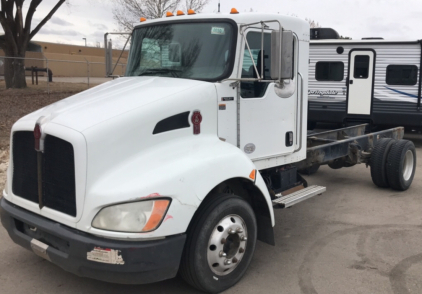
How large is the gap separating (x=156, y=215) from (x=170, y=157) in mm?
541

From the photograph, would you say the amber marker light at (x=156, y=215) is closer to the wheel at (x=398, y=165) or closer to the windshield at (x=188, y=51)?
the windshield at (x=188, y=51)

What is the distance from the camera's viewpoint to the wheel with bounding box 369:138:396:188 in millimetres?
7246

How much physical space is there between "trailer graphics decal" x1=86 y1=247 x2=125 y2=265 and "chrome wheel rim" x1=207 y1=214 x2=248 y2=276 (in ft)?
2.72

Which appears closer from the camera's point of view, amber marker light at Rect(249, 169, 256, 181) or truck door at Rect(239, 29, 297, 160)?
amber marker light at Rect(249, 169, 256, 181)

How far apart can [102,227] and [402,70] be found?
34.9 feet

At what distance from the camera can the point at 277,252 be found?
4.91 m

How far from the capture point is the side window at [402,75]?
11.6 metres

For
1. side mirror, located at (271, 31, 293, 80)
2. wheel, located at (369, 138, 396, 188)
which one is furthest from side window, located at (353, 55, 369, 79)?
side mirror, located at (271, 31, 293, 80)

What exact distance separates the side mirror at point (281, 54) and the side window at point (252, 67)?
34 cm

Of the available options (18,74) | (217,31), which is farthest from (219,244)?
(18,74)

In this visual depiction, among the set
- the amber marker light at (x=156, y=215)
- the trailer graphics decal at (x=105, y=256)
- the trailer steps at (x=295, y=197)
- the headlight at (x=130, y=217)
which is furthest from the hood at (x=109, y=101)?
the trailer steps at (x=295, y=197)

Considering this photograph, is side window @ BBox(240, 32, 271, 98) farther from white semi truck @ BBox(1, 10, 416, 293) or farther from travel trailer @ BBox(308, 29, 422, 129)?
travel trailer @ BBox(308, 29, 422, 129)

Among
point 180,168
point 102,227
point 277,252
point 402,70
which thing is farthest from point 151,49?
point 402,70

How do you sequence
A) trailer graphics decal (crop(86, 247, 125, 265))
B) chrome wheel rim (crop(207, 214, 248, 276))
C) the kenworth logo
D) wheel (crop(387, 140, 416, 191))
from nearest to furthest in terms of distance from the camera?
trailer graphics decal (crop(86, 247, 125, 265))
chrome wheel rim (crop(207, 214, 248, 276))
wheel (crop(387, 140, 416, 191))
the kenworth logo
